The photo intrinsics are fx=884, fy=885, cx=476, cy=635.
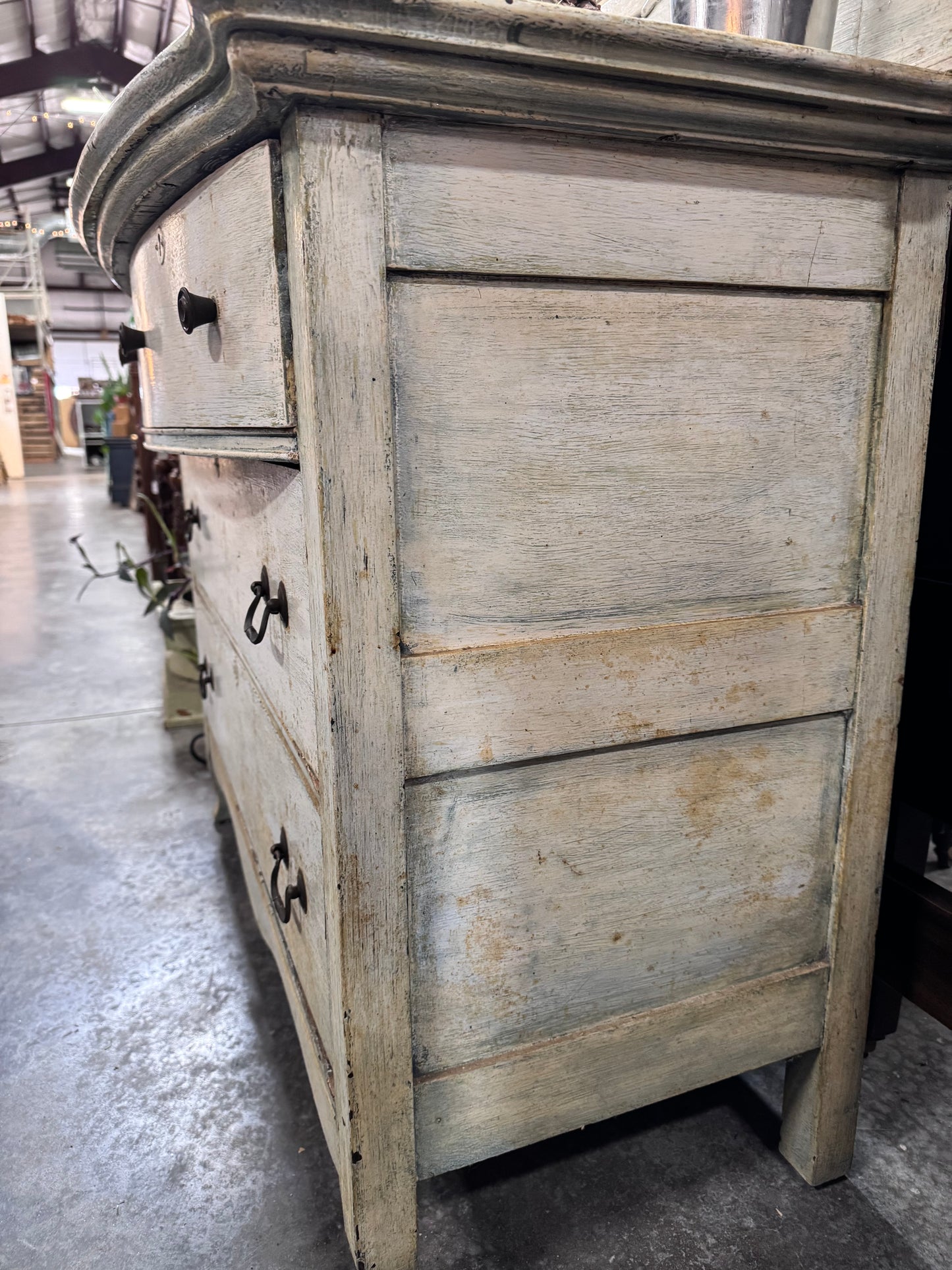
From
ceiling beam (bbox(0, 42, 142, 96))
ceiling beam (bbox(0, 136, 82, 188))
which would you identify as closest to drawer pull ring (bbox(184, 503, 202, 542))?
ceiling beam (bbox(0, 42, 142, 96))

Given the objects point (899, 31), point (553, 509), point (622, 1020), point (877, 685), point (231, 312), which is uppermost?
point (899, 31)

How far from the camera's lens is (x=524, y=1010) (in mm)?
937

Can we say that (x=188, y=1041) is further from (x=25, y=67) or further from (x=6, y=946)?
(x=25, y=67)

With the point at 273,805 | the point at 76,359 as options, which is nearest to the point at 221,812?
the point at 273,805

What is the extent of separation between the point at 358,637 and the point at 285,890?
503mm

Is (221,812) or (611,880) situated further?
(221,812)

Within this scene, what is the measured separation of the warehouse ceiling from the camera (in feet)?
31.2

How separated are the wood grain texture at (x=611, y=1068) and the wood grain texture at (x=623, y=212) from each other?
0.78 metres

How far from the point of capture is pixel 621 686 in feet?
2.90

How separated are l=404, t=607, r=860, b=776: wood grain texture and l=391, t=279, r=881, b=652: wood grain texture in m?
0.02

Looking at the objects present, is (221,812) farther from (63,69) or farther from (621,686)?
(63,69)

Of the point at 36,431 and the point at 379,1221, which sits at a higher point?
the point at 36,431

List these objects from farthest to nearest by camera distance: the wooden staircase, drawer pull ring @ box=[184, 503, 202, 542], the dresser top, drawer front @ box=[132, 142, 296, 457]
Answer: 1. the wooden staircase
2. drawer pull ring @ box=[184, 503, 202, 542]
3. drawer front @ box=[132, 142, 296, 457]
4. the dresser top

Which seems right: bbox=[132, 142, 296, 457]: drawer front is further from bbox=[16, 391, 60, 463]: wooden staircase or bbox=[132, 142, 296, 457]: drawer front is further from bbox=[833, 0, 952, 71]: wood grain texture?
bbox=[16, 391, 60, 463]: wooden staircase
